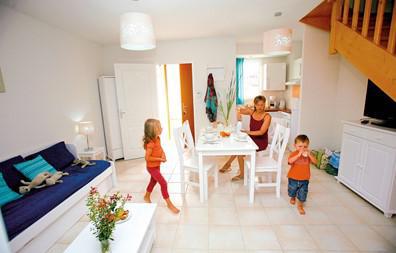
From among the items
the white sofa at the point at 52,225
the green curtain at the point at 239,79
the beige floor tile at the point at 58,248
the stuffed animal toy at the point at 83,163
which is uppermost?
the green curtain at the point at 239,79

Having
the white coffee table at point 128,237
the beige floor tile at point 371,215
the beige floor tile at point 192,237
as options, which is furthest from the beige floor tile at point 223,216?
the beige floor tile at point 371,215

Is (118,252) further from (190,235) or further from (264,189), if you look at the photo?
(264,189)

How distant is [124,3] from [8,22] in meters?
1.42

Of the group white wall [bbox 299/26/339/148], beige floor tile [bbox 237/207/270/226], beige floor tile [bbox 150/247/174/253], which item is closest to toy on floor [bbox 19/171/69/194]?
beige floor tile [bbox 150/247/174/253]

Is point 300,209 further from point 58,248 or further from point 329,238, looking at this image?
point 58,248

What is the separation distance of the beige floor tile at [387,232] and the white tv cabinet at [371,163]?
0.21m

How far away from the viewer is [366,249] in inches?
67.9

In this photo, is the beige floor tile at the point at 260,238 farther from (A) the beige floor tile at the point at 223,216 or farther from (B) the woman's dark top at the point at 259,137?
(B) the woman's dark top at the point at 259,137

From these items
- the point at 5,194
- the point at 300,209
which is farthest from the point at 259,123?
the point at 5,194

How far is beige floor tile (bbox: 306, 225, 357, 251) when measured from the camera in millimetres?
1757

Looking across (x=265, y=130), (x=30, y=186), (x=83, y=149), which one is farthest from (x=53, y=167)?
(x=265, y=130)

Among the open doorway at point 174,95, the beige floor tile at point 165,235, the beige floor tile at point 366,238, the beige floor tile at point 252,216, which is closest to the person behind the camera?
the beige floor tile at point 366,238

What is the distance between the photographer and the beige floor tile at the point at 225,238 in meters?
1.80

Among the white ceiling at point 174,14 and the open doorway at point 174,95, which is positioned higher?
the white ceiling at point 174,14
